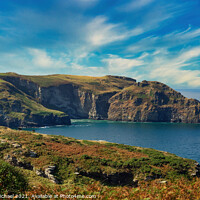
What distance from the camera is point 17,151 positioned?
3678 cm

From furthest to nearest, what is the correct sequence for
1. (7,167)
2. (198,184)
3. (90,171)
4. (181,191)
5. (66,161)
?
(66,161)
(90,171)
(7,167)
(198,184)
(181,191)

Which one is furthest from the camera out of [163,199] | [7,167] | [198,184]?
[7,167]

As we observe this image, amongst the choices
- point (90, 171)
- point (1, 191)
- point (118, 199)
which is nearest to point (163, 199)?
point (118, 199)

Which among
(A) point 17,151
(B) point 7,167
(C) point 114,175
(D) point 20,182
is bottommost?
(C) point 114,175

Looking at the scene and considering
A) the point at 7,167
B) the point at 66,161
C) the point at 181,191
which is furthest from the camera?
the point at 66,161

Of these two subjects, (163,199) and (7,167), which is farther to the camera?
(7,167)

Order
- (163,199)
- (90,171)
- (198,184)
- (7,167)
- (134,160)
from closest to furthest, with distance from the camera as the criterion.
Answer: (163,199) → (198,184) → (7,167) → (90,171) → (134,160)

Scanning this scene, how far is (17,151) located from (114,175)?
19.1m

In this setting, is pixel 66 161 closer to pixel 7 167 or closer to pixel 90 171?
pixel 90 171

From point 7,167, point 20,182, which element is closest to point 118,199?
point 20,182

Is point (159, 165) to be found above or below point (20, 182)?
below

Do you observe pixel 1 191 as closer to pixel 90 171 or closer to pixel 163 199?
pixel 163 199

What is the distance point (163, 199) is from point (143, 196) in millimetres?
1115

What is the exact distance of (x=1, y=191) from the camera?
40.6ft
